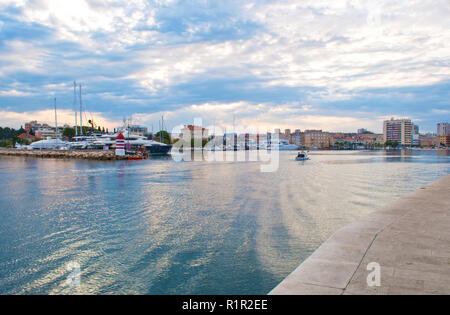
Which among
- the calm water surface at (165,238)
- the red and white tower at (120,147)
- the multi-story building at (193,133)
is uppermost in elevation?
the multi-story building at (193,133)

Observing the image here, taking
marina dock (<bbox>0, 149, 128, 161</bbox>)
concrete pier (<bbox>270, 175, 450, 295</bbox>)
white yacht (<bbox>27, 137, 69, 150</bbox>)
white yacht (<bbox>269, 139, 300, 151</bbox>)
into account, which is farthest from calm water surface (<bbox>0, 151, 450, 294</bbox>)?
white yacht (<bbox>269, 139, 300, 151</bbox>)

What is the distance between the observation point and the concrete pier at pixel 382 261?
14.0 feet

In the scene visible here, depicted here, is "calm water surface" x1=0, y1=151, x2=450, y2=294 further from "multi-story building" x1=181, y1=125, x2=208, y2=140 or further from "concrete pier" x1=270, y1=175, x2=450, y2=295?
"multi-story building" x1=181, y1=125, x2=208, y2=140

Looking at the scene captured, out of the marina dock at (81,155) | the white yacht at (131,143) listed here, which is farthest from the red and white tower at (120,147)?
the white yacht at (131,143)

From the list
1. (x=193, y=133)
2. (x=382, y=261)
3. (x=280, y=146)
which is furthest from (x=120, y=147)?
(x=280, y=146)

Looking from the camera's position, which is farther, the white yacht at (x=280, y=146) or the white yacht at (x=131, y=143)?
the white yacht at (x=280, y=146)

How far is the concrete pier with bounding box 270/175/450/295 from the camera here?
168 inches

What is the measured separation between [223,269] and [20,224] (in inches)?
317

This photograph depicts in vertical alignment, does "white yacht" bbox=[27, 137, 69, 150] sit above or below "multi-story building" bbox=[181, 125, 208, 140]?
below

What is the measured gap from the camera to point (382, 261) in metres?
5.25

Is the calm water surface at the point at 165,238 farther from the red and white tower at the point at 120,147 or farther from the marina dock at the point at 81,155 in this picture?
the red and white tower at the point at 120,147
